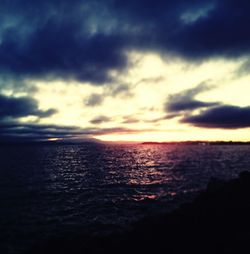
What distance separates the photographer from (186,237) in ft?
45.0

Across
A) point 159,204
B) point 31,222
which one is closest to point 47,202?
point 31,222

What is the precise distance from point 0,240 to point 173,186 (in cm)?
2947

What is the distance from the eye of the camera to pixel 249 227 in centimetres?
1370

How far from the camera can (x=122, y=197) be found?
3300 cm

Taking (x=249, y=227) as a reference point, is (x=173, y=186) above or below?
below

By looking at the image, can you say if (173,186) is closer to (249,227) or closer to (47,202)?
(47,202)

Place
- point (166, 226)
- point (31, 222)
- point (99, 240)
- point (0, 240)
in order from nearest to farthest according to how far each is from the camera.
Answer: point (99, 240), point (166, 226), point (0, 240), point (31, 222)

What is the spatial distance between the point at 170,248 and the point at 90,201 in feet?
66.2

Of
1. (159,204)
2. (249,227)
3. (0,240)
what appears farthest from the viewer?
(159,204)

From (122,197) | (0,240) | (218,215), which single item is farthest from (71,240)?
(122,197)

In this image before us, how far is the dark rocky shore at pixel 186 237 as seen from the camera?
12.1 meters

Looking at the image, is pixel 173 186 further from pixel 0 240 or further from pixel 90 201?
pixel 0 240

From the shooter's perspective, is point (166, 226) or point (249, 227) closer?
point (249, 227)

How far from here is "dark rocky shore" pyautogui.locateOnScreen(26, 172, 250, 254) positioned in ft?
39.6
